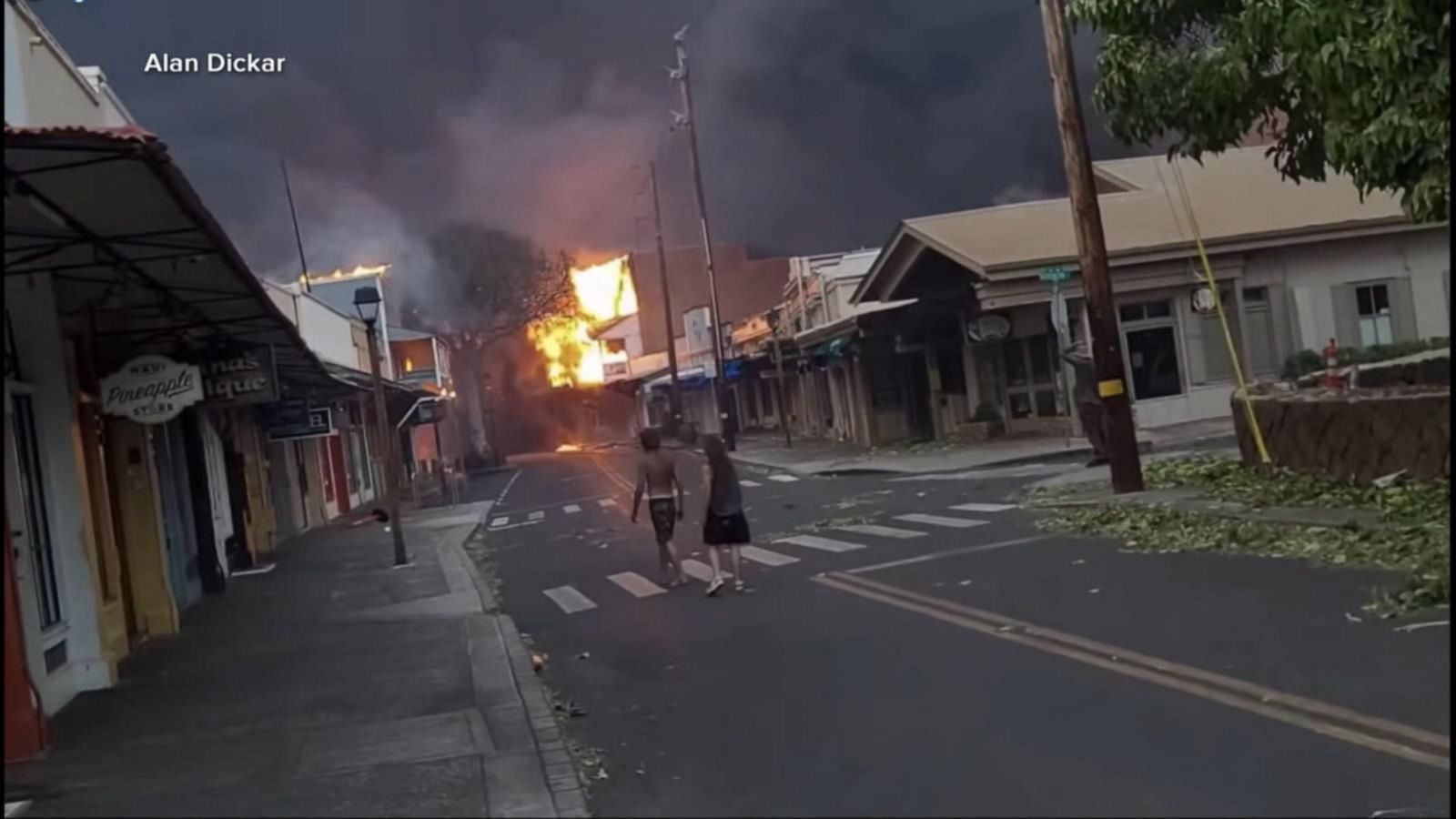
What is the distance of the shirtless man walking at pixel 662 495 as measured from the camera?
17406 mm

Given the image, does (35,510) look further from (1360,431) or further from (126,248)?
(1360,431)

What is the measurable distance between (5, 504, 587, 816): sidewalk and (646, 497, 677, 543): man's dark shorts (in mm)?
1965

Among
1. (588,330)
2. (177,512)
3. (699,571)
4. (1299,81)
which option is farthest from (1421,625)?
(588,330)

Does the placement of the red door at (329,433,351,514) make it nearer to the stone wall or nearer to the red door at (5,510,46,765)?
the stone wall

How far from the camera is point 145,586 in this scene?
16812 millimetres

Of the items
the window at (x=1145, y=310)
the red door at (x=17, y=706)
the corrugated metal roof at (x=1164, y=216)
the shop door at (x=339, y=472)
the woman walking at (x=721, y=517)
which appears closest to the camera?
the red door at (x=17, y=706)

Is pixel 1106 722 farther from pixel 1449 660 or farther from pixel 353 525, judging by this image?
pixel 353 525

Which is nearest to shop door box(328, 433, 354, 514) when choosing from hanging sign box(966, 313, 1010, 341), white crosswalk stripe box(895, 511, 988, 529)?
hanging sign box(966, 313, 1010, 341)

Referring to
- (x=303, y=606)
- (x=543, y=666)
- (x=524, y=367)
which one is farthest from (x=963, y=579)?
(x=524, y=367)

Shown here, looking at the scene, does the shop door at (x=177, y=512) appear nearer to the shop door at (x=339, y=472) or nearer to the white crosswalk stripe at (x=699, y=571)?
the white crosswalk stripe at (x=699, y=571)

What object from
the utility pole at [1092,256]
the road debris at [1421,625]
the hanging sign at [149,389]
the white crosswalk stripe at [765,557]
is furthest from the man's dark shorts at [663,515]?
the road debris at [1421,625]

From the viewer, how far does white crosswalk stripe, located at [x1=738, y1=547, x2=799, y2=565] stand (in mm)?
18484

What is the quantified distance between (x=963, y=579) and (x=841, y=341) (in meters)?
29.0

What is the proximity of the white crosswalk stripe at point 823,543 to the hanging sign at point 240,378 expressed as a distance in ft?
21.8
